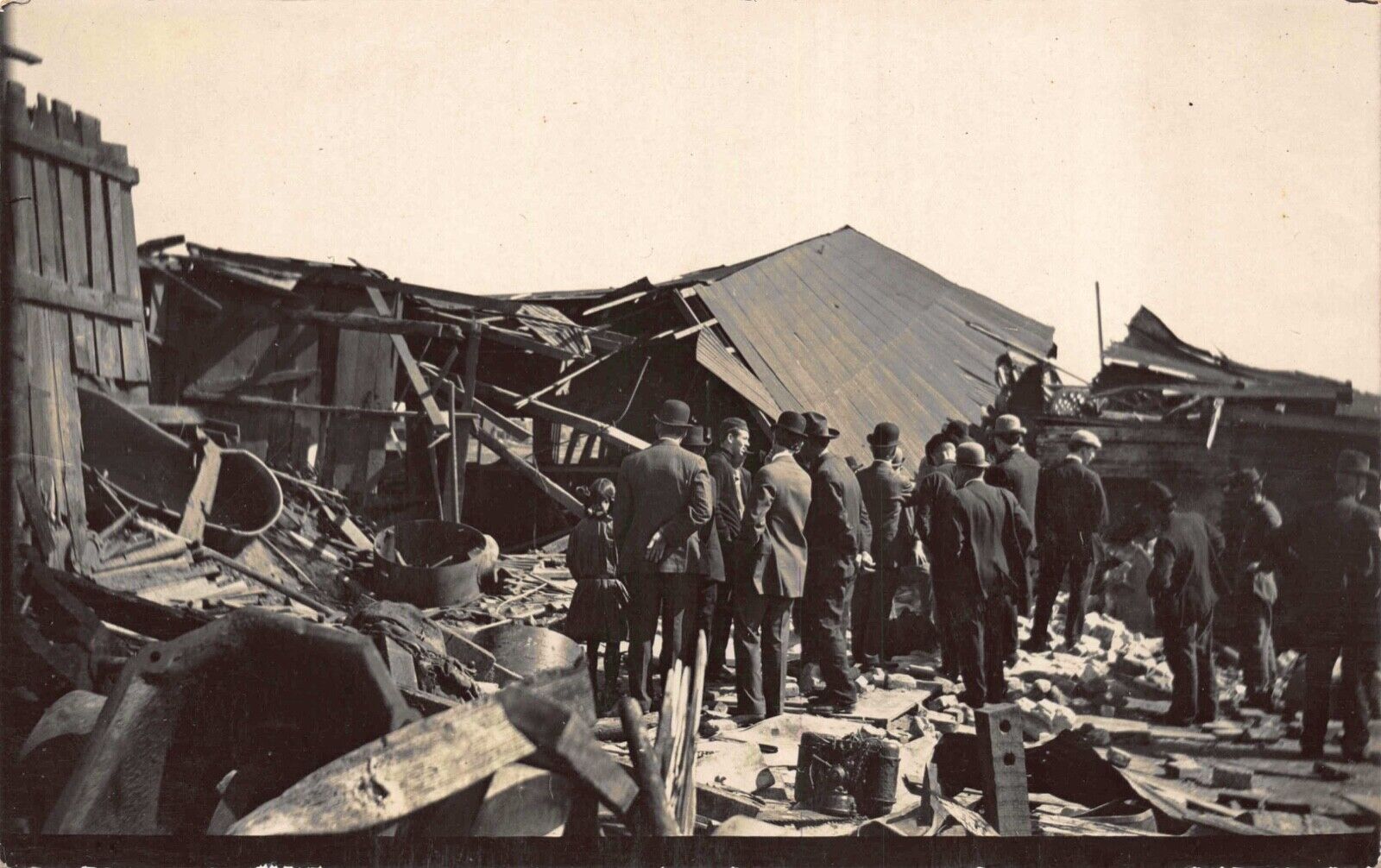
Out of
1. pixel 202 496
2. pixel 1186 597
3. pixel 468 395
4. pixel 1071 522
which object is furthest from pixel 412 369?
pixel 1186 597

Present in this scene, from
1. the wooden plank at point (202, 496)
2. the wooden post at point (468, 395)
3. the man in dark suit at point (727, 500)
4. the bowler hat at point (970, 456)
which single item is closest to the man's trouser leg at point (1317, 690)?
the bowler hat at point (970, 456)

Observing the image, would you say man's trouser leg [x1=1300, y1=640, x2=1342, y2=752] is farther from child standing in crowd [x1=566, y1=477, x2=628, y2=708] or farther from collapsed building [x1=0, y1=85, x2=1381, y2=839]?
child standing in crowd [x1=566, y1=477, x2=628, y2=708]

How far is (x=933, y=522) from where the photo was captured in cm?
632

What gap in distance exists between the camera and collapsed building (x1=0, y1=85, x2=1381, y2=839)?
126 inches

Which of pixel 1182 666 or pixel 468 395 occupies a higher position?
pixel 468 395

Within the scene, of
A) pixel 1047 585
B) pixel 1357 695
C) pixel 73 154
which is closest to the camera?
pixel 1357 695

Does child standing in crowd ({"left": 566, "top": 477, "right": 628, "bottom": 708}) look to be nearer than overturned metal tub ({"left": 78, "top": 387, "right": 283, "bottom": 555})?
Yes

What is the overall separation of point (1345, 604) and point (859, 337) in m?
7.43

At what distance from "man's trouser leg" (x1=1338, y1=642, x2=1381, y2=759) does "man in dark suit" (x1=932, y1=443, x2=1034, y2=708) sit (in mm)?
1856

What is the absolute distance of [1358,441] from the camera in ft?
17.8

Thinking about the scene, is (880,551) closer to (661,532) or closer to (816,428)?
(816,428)

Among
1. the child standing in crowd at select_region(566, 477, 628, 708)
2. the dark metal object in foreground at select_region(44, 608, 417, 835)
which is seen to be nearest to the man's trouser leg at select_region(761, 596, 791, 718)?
the child standing in crowd at select_region(566, 477, 628, 708)

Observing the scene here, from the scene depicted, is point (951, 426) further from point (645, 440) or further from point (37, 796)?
point (37, 796)

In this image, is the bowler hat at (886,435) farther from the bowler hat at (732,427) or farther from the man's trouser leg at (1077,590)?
the man's trouser leg at (1077,590)
